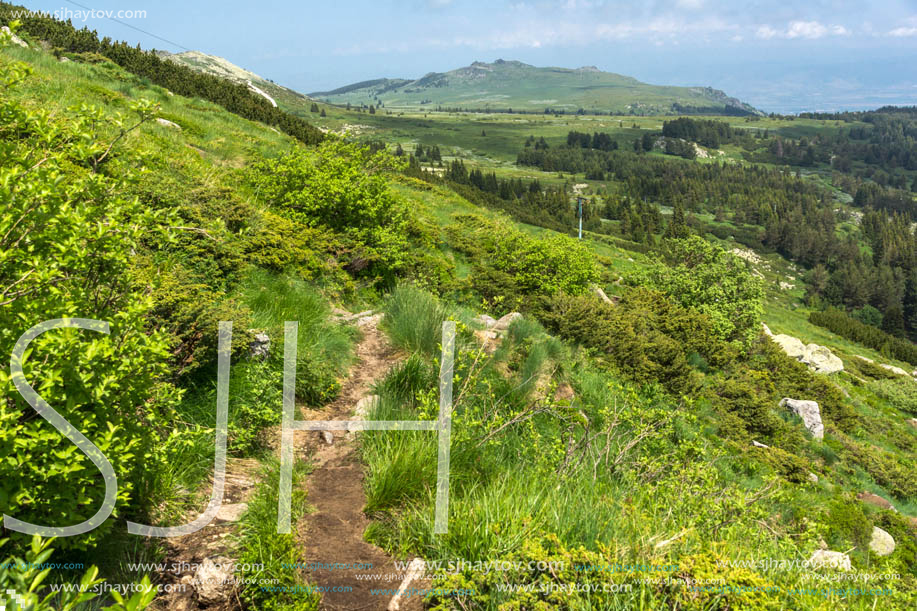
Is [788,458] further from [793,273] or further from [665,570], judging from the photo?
[793,273]

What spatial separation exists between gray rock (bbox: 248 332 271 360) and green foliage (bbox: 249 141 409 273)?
16.5 ft

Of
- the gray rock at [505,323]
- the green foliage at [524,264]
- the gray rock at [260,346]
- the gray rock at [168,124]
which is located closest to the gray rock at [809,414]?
the green foliage at [524,264]

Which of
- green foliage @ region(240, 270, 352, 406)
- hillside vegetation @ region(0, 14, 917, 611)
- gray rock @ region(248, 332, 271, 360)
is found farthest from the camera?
green foliage @ region(240, 270, 352, 406)

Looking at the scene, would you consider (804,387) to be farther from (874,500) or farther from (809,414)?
(874,500)

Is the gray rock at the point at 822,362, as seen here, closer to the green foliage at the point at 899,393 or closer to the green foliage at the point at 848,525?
the green foliage at the point at 899,393

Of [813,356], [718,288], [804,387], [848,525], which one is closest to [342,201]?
[848,525]

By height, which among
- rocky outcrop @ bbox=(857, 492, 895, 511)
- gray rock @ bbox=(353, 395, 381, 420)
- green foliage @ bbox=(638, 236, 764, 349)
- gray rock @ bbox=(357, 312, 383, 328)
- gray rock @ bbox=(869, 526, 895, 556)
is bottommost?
rocky outcrop @ bbox=(857, 492, 895, 511)

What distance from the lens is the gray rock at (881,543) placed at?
12.0 m

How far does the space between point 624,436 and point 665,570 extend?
3.83m

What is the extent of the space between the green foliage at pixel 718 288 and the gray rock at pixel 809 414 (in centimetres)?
691

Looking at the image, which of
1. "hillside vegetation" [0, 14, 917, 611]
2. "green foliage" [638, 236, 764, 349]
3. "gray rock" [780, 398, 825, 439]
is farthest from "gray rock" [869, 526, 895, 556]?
"green foliage" [638, 236, 764, 349]

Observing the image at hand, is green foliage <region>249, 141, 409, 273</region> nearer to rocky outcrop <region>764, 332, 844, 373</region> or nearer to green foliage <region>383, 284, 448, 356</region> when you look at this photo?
green foliage <region>383, 284, 448, 356</region>

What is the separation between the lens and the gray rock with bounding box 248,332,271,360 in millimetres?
6371

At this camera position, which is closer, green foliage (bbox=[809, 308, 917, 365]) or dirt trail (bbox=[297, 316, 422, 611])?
dirt trail (bbox=[297, 316, 422, 611])
